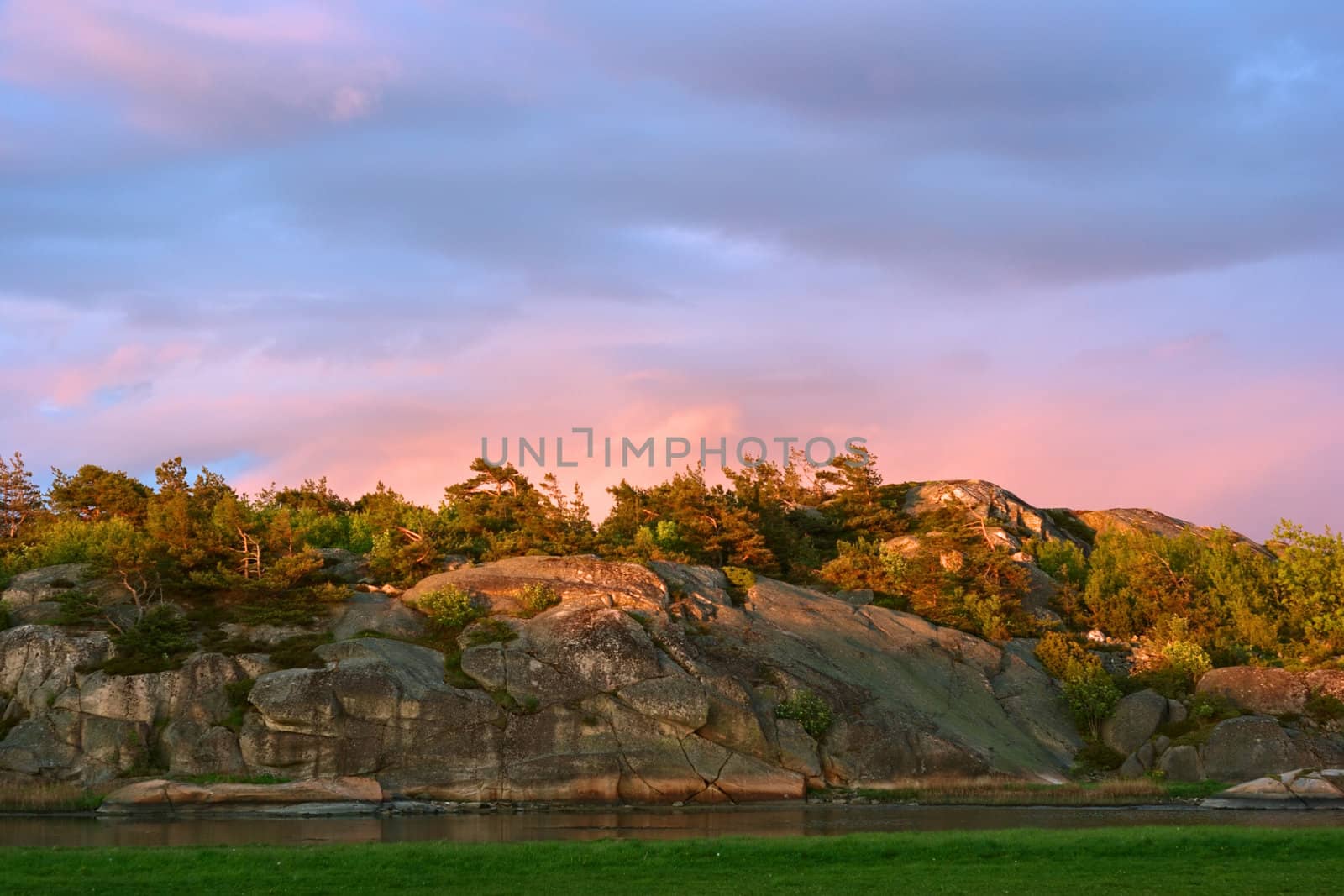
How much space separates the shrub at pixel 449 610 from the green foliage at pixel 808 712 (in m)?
17.2

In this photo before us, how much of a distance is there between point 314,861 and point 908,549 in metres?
65.1

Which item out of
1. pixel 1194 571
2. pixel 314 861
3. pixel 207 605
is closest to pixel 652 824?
pixel 314 861

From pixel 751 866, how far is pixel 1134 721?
4241cm

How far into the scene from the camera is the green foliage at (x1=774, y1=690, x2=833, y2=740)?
197 ft

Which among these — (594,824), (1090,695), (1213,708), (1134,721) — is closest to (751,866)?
(594,824)

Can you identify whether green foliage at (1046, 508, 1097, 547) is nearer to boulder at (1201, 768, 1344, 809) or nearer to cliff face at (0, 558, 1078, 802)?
cliff face at (0, 558, 1078, 802)

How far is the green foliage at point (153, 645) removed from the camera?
2313 inches

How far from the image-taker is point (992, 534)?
91375 mm

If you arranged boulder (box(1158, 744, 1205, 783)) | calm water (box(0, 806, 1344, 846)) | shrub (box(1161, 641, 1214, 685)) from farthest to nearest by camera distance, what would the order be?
shrub (box(1161, 641, 1214, 685))
boulder (box(1158, 744, 1205, 783))
calm water (box(0, 806, 1344, 846))

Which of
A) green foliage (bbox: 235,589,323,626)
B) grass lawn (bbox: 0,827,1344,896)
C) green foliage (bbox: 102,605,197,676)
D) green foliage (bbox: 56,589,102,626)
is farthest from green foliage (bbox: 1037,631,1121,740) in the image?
green foliage (bbox: 56,589,102,626)

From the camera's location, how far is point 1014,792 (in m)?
56.5

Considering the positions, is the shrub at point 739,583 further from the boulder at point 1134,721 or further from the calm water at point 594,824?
the calm water at point 594,824

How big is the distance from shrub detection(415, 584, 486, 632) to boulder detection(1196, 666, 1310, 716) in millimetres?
41178

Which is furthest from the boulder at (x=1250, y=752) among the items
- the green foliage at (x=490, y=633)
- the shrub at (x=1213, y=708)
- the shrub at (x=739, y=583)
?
the green foliage at (x=490, y=633)
